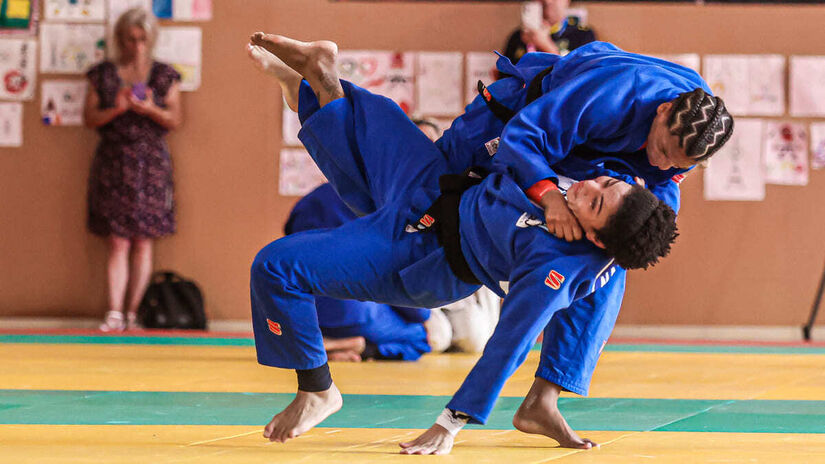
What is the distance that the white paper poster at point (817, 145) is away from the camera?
5984 mm

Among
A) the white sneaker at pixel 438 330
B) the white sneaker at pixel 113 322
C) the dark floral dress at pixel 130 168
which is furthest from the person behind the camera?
the dark floral dress at pixel 130 168

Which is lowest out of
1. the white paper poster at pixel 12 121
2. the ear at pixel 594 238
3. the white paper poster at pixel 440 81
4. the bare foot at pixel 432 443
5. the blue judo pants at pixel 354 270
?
the bare foot at pixel 432 443

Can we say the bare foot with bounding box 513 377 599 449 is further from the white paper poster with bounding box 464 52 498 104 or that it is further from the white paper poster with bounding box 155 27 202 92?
the white paper poster with bounding box 155 27 202 92

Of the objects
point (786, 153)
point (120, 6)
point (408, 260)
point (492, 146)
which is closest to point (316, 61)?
point (492, 146)

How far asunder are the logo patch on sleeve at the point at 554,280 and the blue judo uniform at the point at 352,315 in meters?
1.95

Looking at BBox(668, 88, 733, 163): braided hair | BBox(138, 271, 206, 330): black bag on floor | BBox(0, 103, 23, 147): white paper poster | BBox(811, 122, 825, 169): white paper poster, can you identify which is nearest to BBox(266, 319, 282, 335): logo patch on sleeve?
BBox(668, 88, 733, 163): braided hair

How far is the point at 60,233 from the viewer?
607 cm

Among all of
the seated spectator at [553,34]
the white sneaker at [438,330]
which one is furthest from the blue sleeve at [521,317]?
the seated spectator at [553,34]

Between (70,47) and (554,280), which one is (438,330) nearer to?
(554,280)

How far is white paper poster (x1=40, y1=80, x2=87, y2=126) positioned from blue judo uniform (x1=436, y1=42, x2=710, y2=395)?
411cm

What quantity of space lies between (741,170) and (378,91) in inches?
93.3

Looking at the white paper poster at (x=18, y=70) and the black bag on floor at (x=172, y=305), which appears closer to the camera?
the black bag on floor at (x=172, y=305)

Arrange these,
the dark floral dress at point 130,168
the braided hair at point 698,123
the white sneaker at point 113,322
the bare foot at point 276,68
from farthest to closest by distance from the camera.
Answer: the dark floral dress at point 130,168 < the white sneaker at point 113,322 < the bare foot at point 276,68 < the braided hair at point 698,123

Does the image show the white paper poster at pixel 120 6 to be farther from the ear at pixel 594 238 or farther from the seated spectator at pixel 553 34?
the ear at pixel 594 238
